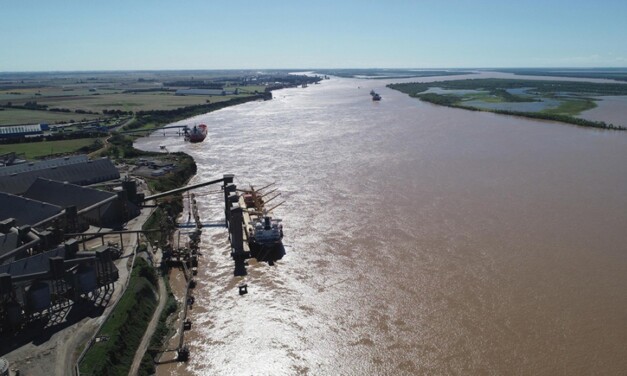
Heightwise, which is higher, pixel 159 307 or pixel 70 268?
pixel 70 268

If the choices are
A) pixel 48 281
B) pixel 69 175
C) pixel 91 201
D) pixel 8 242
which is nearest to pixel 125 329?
pixel 48 281

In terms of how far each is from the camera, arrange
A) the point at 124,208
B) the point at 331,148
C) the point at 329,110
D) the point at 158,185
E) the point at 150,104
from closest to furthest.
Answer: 1. the point at 124,208
2. the point at 158,185
3. the point at 331,148
4. the point at 329,110
5. the point at 150,104

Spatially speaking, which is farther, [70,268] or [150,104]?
[150,104]

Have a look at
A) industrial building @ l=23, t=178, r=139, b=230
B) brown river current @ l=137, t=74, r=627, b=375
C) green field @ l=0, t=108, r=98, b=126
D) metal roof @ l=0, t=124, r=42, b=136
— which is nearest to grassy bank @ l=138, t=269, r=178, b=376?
brown river current @ l=137, t=74, r=627, b=375

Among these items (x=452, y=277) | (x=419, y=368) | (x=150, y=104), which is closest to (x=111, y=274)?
(x=419, y=368)

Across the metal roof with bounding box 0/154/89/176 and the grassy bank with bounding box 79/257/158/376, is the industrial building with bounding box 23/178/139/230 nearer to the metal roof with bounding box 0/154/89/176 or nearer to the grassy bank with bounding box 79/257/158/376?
the metal roof with bounding box 0/154/89/176

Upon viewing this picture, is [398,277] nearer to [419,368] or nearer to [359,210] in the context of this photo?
[419,368]
